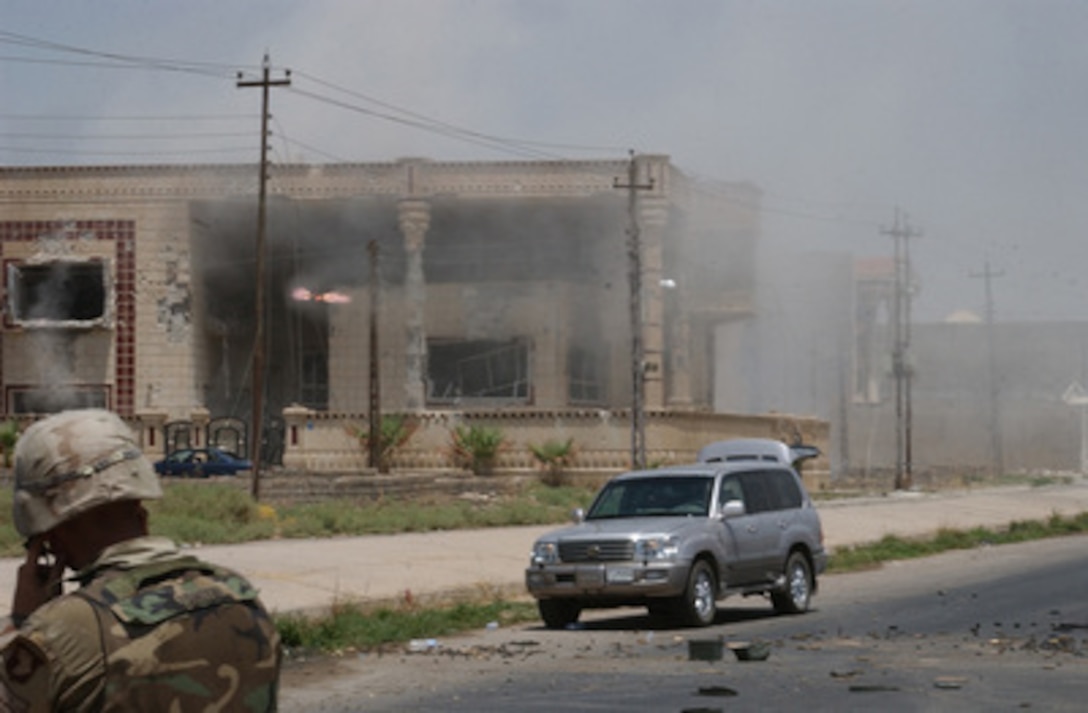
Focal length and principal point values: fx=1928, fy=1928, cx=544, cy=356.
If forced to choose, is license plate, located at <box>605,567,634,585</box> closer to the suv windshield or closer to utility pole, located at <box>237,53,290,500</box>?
the suv windshield

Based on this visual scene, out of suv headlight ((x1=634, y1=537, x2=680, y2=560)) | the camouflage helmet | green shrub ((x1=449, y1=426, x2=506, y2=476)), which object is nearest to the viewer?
the camouflage helmet

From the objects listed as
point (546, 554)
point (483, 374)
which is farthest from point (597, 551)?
point (483, 374)

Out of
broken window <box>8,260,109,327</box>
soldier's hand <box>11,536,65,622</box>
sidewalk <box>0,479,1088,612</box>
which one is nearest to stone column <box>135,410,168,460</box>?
broken window <box>8,260,109,327</box>

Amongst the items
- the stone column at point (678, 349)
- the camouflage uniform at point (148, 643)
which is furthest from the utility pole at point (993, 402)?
the camouflage uniform at point (148, 643)

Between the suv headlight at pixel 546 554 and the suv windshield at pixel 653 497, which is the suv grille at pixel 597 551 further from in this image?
the suv windshield at pixel 653 497

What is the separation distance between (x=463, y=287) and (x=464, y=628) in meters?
45.5

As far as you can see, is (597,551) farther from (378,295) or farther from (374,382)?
(378,295)

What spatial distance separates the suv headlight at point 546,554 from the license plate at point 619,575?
636 mm

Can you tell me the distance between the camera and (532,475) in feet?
191

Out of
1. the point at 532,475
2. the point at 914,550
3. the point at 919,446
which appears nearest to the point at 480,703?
the point at 914,550

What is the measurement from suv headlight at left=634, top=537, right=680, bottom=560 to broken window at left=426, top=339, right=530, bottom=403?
144 ft

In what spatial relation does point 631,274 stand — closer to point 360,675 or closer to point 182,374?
point 182,374

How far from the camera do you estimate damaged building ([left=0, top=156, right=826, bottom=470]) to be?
200 feet

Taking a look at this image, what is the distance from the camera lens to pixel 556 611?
19734mm
